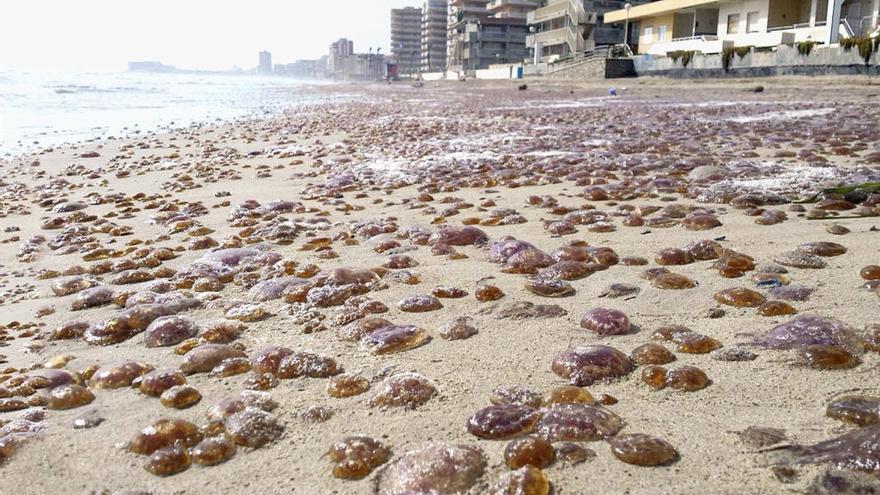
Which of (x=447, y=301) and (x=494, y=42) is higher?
(x=494, y=42)

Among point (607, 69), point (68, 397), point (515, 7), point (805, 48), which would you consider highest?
point (515, 7)

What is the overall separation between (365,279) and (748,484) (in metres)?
1.93

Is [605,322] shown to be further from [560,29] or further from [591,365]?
[560,29]

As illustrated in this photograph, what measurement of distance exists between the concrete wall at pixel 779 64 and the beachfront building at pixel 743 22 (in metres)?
2.11

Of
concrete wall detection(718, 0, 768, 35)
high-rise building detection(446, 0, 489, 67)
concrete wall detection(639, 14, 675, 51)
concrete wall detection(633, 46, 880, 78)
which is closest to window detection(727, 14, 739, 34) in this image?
concrete wall detection(718, 0, 768, 35)

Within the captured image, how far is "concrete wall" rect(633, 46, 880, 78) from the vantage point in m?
21.7

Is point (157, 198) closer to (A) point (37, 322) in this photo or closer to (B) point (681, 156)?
(A) point (37, 322)

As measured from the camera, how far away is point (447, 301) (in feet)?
9.09

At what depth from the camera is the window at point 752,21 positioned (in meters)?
40.1

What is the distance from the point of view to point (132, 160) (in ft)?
28.7

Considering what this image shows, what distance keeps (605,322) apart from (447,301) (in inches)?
28.5

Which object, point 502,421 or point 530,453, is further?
point 502,421

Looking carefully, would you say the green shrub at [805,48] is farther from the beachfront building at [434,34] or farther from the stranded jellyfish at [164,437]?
the beachfront building at [434,34]

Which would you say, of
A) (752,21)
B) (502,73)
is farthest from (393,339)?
(502,73)
